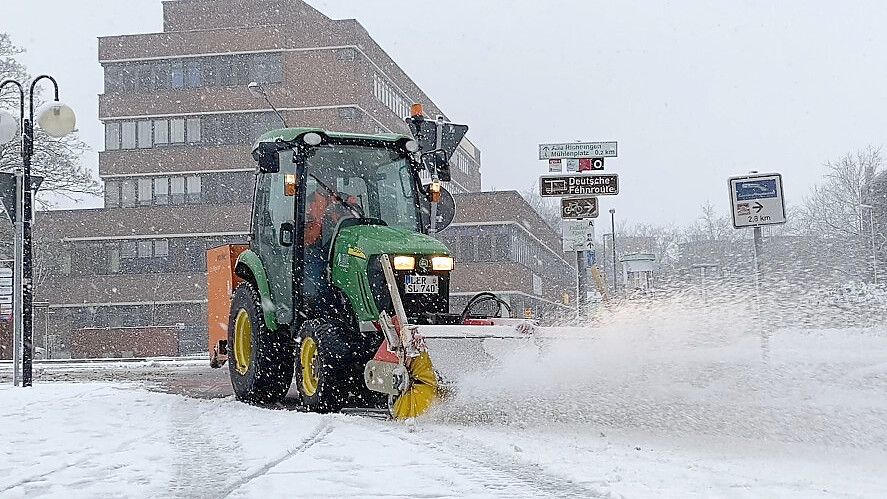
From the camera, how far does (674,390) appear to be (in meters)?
8.21

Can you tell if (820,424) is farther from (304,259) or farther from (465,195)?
(465,195)

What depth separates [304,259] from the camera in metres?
10.4

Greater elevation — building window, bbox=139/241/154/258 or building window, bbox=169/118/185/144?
building window, bbox=169/118/185/144

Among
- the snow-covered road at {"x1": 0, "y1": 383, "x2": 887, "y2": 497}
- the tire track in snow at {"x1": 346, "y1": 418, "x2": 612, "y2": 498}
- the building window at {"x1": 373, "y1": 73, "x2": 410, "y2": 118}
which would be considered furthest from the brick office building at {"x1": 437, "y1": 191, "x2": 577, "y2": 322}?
the tire track in snow at {"x1": 346, "y1": 418, "x2": 612, "y2": 498}

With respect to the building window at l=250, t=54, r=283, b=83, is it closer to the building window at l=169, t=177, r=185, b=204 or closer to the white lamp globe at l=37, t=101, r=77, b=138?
the building window at l=169, t=177, r=185, b=204

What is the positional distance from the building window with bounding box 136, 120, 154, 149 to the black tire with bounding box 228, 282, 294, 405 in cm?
4134

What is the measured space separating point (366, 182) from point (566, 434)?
378 centimetres

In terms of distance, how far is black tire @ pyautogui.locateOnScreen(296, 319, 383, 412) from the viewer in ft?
30.4

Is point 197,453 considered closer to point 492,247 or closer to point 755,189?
point 755,189

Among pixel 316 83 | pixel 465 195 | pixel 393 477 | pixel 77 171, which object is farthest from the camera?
pixel 316 83

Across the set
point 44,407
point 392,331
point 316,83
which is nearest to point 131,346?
point 316,83

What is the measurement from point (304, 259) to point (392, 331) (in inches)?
79.4

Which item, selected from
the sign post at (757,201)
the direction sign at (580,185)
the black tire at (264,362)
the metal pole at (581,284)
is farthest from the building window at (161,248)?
the sign post at (757,201)

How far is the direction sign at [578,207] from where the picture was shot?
15375 mm
